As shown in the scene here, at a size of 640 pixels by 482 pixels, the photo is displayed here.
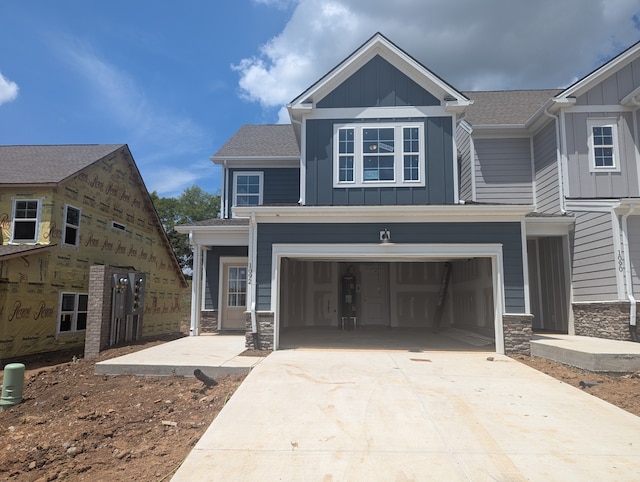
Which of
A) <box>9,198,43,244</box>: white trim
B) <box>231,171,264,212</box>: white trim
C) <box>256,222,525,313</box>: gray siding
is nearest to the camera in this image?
<box>256,222,525,313</box>: gray siding

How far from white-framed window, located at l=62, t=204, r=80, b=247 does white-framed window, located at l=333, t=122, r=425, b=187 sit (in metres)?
8.36

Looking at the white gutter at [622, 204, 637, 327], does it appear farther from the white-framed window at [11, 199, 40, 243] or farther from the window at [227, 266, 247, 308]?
the white-framed window at [11, 199, 40, 243]

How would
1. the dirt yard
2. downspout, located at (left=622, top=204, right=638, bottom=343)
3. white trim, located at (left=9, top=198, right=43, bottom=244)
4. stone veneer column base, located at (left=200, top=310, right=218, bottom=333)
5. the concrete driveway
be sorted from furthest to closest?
stone veneer column base, located at (left=200, top=310, right=218, bottom=333) → white trim, located at (left=9, top=198, right=43, bottom=244) → downspout, located at (left=622, top=204, right=638, bottom=343) → the dirt yard → the concrete driveway

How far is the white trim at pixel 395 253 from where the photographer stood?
942 centimetres

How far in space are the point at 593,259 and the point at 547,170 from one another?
10.3 ft

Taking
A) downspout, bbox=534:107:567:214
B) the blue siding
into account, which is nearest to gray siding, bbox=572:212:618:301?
downspout, bbox=534:107:567:214

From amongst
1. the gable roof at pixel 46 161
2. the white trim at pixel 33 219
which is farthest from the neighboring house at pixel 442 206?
the white trim at pixel 33 219

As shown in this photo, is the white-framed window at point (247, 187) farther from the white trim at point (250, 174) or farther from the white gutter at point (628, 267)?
Answer: the white gutter at point (628, 267)

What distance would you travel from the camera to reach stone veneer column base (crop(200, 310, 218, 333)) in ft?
43.9

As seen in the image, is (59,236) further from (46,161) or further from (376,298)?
(376,298)

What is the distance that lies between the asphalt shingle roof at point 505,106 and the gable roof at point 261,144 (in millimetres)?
6120

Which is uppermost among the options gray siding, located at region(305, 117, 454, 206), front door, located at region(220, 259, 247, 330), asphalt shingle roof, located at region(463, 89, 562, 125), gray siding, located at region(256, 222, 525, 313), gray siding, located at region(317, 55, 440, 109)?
asphalt shingle roof, located at region(463, 89, 562, 125)

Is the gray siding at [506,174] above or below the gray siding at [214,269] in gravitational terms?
above

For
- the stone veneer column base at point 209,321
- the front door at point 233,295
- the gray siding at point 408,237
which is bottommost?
the stone veneer column base at point 209,321
